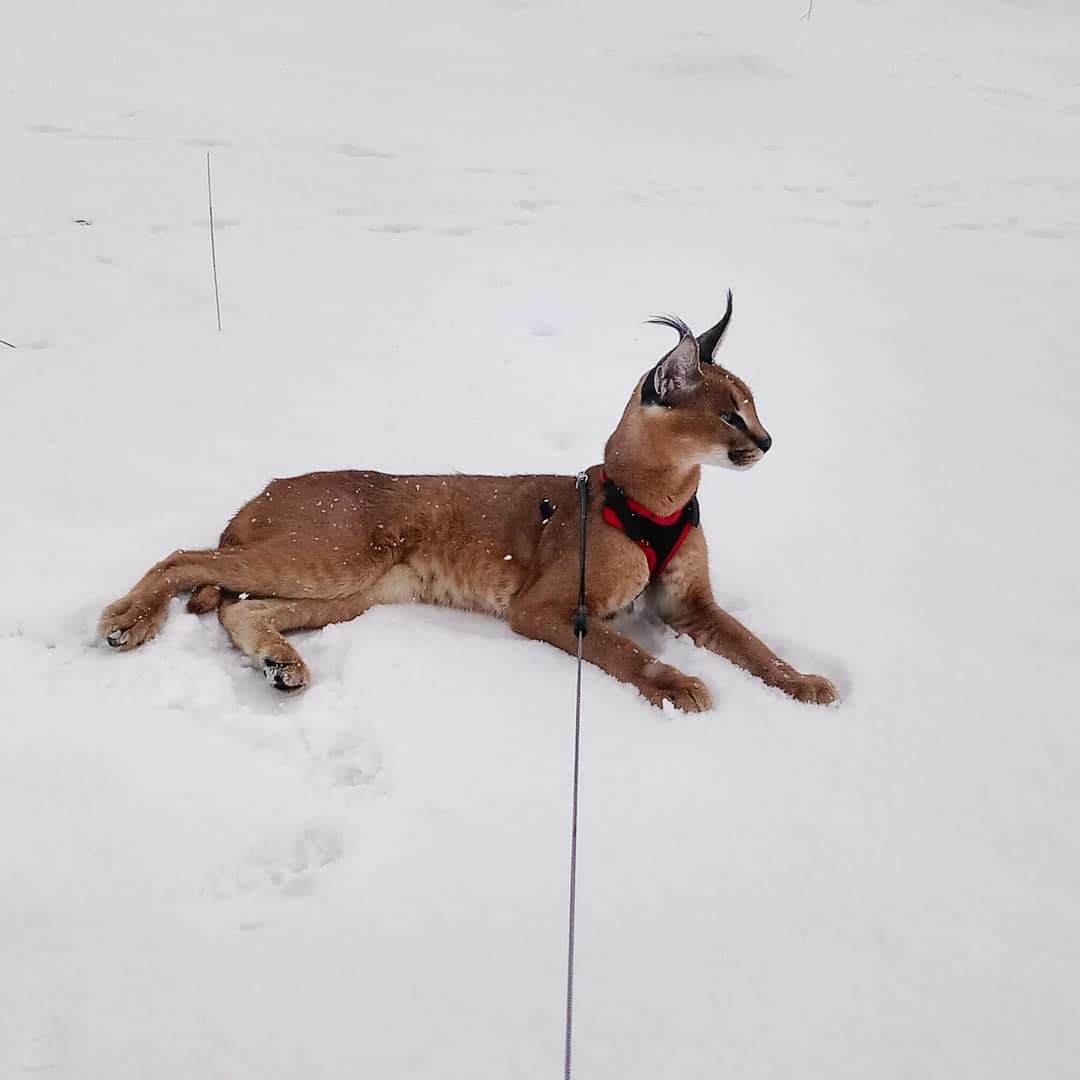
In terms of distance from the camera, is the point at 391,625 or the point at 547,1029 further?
the point at 391,625

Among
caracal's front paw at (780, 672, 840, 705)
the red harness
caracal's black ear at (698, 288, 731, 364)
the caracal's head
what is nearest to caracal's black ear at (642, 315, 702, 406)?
the caracal's head

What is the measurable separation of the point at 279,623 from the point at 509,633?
0.82 meters

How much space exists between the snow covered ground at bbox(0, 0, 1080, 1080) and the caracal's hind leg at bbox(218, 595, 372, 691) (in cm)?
8

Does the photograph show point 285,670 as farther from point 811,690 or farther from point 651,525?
point 811,690

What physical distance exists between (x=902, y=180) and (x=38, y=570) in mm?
7939

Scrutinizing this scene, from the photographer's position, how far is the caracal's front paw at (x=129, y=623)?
2799 mm

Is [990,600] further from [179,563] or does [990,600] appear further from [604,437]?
[179,563]

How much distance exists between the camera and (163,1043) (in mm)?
1698

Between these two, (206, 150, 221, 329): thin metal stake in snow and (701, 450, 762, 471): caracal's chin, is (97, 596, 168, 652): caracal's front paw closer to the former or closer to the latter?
(701, 450, 762, 471): caracal's chin

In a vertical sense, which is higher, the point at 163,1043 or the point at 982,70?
the point at 982,70

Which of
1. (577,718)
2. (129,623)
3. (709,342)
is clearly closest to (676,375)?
(709,342)

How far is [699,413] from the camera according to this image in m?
3.08

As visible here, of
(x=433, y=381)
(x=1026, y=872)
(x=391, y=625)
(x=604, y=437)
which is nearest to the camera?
(x=1026, y=872)

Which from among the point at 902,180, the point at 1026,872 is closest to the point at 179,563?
the point at 1026,872
